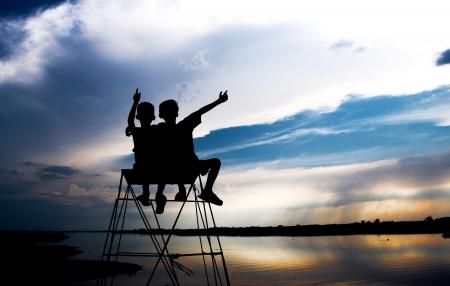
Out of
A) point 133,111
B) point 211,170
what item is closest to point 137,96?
point 133,111

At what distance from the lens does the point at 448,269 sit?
35.9 meters

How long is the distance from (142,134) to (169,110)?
490mm

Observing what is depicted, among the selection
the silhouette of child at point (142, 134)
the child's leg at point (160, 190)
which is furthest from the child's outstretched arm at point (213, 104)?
the child's leg at point (160, 190)

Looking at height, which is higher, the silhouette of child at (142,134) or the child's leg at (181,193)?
the silhouette of child at (142,134)

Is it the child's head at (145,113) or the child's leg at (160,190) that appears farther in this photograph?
the child's leg at (160,190)

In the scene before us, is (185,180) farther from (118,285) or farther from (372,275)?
(372,275)

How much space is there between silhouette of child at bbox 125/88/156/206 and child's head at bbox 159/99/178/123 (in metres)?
0.21

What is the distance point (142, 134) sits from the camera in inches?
199

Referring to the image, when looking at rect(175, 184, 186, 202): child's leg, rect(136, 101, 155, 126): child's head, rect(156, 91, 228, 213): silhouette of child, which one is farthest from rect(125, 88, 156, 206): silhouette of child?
rect(175, 184, 186, 202): child's leg

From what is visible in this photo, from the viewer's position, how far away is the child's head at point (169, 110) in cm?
510

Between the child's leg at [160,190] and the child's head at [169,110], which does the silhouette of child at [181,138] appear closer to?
the child's head at [169,110]

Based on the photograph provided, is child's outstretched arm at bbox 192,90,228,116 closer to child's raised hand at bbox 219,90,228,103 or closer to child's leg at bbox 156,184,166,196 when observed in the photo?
child's raised hand at bbox 219,90,228,103

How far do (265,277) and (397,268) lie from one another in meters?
14.6

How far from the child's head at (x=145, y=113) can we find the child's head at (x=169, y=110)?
0.19 metres
